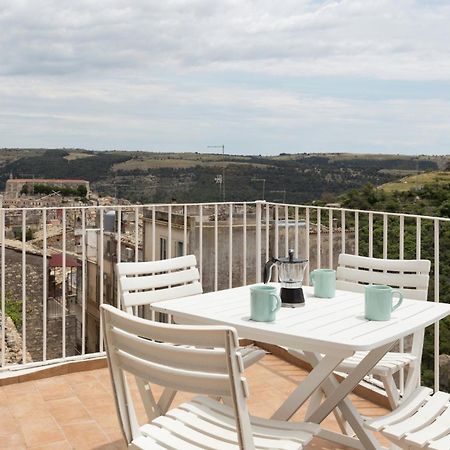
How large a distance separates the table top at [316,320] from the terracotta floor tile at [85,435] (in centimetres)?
115

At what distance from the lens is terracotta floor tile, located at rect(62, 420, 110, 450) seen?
132 inches

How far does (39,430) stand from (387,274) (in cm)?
213

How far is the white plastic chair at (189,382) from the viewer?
67.8 inches

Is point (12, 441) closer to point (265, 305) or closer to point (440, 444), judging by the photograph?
point (265, 305)

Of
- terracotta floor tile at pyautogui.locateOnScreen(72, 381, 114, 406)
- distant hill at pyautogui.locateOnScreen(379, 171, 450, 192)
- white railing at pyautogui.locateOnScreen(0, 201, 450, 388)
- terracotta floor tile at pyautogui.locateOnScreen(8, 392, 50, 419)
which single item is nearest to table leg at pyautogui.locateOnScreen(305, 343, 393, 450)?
white railing at pyautogui.locateOnScreen(0, 201, 450, 388)

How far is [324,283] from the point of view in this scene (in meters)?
2.87

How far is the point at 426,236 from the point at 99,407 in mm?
2329

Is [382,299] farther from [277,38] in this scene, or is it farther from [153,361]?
[277,38]

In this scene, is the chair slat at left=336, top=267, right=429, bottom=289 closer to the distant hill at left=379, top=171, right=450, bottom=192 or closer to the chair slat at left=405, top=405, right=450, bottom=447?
the chair slat at left=405, top=405, right=450, bottom=447

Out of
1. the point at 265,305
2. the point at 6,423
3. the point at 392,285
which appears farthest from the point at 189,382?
the point at 6,423

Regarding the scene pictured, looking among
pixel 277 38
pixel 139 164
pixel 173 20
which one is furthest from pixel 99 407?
pixel 139 164

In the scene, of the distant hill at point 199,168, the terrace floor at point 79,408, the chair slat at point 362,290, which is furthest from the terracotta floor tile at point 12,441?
the distant hill at point 199,168

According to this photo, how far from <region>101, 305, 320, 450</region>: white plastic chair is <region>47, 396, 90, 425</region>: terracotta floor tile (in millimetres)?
1715

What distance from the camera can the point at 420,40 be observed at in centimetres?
973
